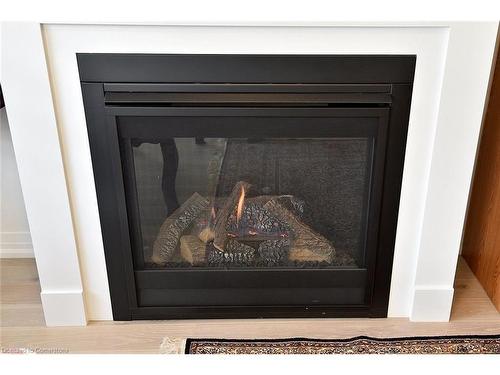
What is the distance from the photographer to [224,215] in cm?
175

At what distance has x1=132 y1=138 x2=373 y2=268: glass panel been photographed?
62.8 inches

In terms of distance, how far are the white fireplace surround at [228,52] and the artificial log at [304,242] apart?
232mm

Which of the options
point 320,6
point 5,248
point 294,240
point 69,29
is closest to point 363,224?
point 294,240

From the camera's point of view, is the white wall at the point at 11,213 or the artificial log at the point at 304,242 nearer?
the artificial log at the point at 304,242

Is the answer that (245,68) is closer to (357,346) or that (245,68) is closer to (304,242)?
(304,242)

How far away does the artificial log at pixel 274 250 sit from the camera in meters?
1.78

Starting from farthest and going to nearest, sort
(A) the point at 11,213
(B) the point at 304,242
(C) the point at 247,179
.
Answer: (A) the point at 11,213
(B) the point at 304,242
(C) the point at 247,179

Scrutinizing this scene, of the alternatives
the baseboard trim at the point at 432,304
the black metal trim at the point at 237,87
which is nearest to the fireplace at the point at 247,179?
the black metal trim at the point at 237,87

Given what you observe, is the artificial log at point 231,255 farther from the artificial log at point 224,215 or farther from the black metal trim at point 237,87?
the black metal trim at point 237,87

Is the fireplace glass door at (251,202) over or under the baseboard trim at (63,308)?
over

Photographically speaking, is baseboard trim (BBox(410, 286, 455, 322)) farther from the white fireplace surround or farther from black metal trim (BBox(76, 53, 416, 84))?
black metal trim (BBox(76, 53, 416, 84))

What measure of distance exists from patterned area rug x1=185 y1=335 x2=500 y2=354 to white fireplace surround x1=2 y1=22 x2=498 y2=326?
12 cm

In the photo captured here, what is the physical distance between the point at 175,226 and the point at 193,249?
100 mm

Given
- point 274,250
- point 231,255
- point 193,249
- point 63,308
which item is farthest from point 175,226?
point 63,308
